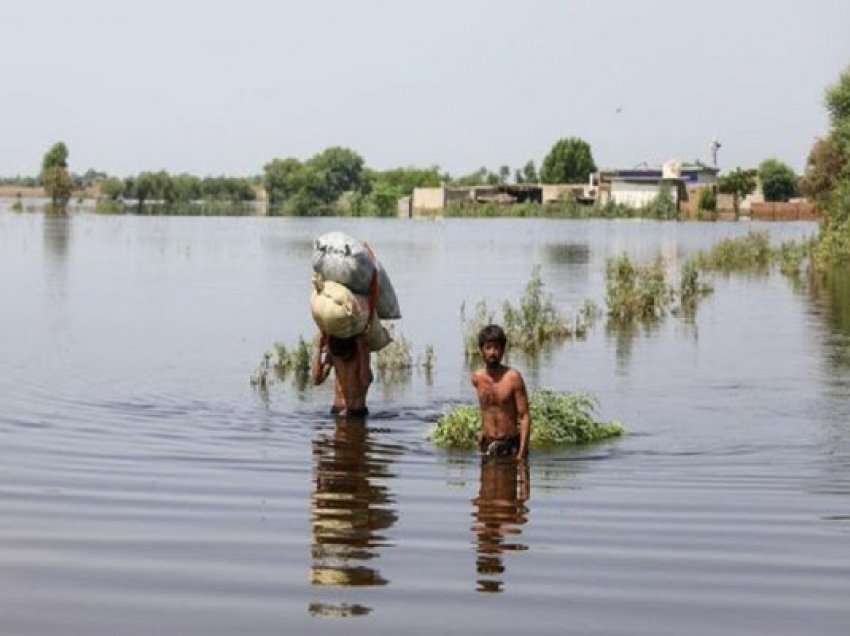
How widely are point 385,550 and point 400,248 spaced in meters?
61.3

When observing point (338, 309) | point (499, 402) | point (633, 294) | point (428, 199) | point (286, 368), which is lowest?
point (286, 368)

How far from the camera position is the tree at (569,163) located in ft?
604

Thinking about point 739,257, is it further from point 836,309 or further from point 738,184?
point 738,184

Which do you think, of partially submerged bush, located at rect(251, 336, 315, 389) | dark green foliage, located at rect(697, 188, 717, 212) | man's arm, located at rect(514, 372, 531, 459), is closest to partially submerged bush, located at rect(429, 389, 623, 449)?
man's arm, located at rect(514, 372, 531, 459)

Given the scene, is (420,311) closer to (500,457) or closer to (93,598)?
(500,457)

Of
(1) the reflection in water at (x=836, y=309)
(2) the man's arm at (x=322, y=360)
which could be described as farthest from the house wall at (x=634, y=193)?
(2) the man's arm at (x=322, y=360)

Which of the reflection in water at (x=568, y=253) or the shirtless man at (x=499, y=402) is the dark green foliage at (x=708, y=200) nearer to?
the reflection in water at (x=568, y=253)

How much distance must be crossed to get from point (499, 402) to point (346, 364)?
124 inches

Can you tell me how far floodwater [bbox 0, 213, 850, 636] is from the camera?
316 inches

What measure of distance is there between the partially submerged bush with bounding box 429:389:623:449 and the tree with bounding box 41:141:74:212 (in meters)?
143

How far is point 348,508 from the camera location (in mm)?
11133

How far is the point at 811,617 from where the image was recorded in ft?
25.7

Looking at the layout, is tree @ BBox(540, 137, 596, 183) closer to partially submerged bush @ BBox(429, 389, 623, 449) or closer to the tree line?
the tree line

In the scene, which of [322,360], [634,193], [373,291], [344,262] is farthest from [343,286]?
[634,193]
